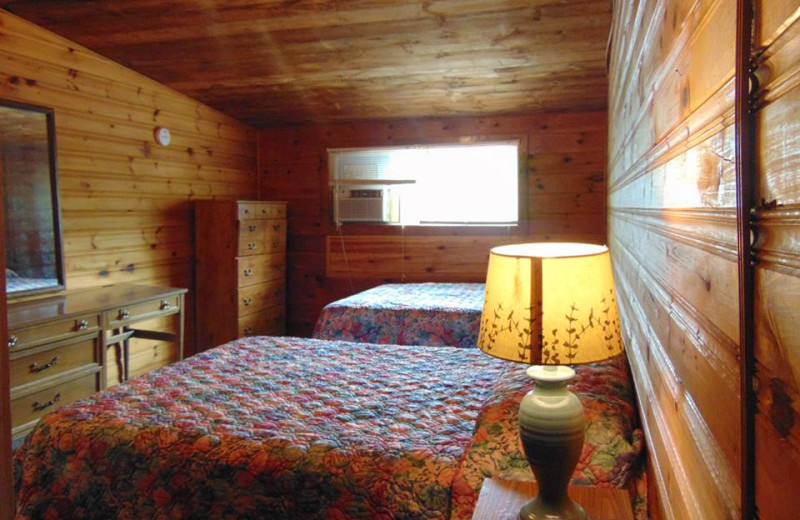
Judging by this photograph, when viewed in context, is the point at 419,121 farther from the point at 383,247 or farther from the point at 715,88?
the point at 715,88

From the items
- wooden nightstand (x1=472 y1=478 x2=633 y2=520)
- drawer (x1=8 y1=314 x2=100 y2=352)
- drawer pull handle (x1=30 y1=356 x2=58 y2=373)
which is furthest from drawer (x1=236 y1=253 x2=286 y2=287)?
wooden nightstand (x1=472 y1=478 x2=633 y2=520)

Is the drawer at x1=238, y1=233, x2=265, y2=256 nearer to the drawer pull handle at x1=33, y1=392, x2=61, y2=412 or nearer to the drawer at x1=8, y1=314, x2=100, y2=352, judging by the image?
the drawer at x1=8, y1=314, x2=100, y2=352

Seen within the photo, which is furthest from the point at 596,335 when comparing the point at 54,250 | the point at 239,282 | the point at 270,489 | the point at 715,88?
the point at 239,282

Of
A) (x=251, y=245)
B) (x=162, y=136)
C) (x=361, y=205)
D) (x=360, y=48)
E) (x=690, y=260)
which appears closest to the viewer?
(x=690, y=260)

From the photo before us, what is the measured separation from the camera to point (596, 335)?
1.12m

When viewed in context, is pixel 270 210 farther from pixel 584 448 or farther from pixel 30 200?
pixel 584 448

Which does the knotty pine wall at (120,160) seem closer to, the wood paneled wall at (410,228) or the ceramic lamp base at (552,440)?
the wood paneled wall at (410,228)

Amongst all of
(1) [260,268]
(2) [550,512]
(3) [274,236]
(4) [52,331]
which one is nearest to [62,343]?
(4) [52,331]

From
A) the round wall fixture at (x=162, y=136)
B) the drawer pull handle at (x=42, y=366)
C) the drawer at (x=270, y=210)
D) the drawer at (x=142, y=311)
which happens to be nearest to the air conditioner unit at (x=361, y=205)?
the drawer at (x=270, y=210)

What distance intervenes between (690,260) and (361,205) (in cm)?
442

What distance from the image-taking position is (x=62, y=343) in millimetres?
2922

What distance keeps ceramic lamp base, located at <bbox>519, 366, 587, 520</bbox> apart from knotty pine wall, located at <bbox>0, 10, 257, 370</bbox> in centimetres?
333

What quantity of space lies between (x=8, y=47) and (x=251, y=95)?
1694mm

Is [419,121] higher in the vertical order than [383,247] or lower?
higher
